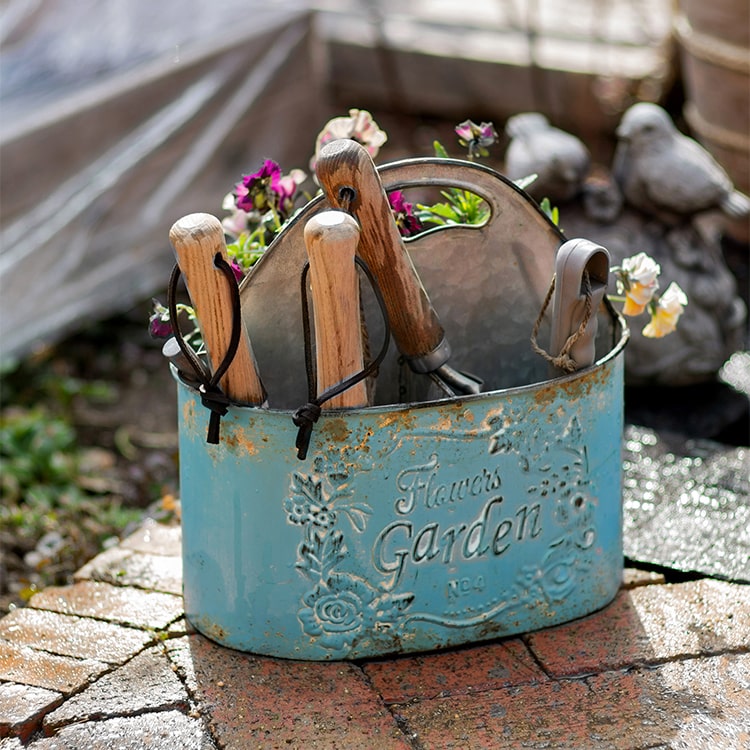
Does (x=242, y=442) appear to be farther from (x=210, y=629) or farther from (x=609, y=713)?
(x=609, y=713)

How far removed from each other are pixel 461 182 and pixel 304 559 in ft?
1.94

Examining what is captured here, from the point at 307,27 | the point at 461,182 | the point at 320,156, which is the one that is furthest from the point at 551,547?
the point at 307,27

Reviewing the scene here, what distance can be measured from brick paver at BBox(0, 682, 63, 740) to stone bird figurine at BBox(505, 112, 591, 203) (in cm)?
150

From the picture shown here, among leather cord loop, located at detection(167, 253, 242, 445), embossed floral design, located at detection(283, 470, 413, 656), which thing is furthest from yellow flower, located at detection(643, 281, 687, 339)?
leather cord loop, located at detection(167, 253, 242, 445)

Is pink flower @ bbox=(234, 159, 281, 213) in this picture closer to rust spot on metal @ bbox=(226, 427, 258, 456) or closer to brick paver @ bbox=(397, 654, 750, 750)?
rust spot on metal @ bbox=(226, 427, 258, 456)

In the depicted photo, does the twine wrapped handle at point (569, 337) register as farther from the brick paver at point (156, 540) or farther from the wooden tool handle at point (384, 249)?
the brick paver at point (156, 540)

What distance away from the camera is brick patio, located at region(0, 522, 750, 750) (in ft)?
5.11

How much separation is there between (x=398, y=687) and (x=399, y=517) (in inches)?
9.9

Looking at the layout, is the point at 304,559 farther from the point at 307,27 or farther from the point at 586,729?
the point at 307,27

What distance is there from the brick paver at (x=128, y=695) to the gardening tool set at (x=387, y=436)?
10 centimetres

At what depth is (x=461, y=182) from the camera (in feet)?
5.53

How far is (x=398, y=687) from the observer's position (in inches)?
65.0

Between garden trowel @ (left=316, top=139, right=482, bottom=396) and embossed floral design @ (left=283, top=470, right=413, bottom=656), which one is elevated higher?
garden trowel @ (left=316, top=139, right=482, bottom=396)

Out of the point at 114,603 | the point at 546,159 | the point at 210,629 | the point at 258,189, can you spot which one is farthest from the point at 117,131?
the point at 210,629
